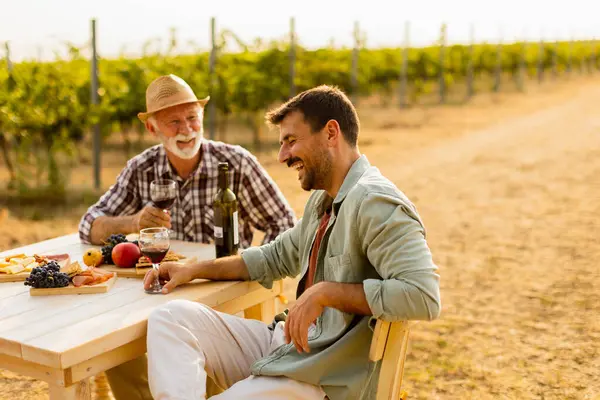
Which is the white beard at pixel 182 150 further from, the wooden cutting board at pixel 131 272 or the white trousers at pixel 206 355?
the white trousers at pixel 206 355

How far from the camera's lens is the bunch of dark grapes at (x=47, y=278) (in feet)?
7.88

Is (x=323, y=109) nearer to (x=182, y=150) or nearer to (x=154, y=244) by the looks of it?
(x=154, y=244)

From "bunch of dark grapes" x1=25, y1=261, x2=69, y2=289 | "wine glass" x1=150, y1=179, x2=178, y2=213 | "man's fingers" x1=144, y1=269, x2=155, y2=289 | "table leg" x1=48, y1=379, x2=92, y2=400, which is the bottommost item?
"table leg" x1=48, y1=379, x2=92, y2=400

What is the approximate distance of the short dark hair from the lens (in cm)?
234

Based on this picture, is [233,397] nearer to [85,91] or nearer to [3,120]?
[3,120]

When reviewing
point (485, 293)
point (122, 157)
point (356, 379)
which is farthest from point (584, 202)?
point (122, 157)

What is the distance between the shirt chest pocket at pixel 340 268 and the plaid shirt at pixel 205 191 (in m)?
1.14

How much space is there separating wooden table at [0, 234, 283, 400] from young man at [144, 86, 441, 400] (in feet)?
0.24

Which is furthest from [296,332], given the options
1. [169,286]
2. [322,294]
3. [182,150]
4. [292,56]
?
[292,56]

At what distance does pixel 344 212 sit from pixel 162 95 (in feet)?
4.38

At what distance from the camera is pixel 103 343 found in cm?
205

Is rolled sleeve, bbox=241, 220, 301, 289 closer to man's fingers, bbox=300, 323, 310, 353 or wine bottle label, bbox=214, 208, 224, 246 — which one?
wine bottle label, bbox=214, 208, 224, 246

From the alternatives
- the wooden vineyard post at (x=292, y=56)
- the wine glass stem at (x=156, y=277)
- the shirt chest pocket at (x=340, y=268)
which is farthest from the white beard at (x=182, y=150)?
the wooden vineyard post at (x=292, y=56)

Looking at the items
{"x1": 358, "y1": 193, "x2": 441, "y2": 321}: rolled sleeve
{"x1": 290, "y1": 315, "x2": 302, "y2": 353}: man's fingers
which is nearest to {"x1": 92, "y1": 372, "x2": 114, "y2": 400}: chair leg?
{"x1": 290, "y1": 315, "x2": 302, "y2": 353}: man's fingers
